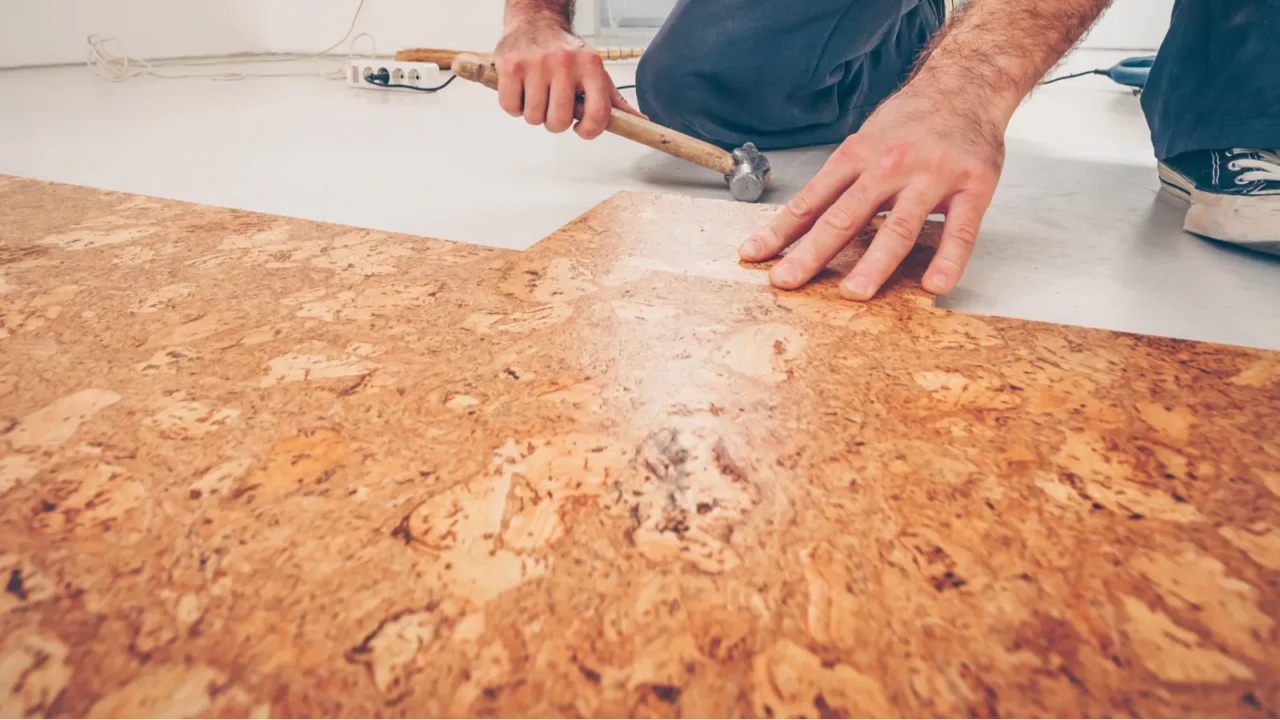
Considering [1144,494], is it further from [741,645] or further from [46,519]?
[46,519]

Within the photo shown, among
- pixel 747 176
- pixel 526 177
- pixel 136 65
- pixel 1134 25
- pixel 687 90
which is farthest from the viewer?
pixel 1134 25

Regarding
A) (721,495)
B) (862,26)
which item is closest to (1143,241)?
(862,26)

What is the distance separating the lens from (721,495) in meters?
0.59

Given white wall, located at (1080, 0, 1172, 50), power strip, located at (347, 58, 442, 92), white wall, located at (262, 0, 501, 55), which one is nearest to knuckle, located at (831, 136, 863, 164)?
power strip, located at (347, 58, 442, 92)

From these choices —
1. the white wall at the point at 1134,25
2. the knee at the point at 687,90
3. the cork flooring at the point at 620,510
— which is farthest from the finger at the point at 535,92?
the white wall at the point at 1134,25

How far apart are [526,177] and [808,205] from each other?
0.86 meters

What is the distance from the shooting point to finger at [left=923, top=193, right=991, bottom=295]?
0.98 metres

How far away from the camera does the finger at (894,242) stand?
38.0 inches

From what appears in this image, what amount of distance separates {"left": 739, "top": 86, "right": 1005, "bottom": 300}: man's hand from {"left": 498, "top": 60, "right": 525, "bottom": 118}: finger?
0.70 metres

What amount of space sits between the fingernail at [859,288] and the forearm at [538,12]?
0.98 meters

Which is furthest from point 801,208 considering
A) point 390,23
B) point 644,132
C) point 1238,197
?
point 390,23

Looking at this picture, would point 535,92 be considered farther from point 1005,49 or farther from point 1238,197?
point 1238,197

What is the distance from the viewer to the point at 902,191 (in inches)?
38.6

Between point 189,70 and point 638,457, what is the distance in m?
3.67
